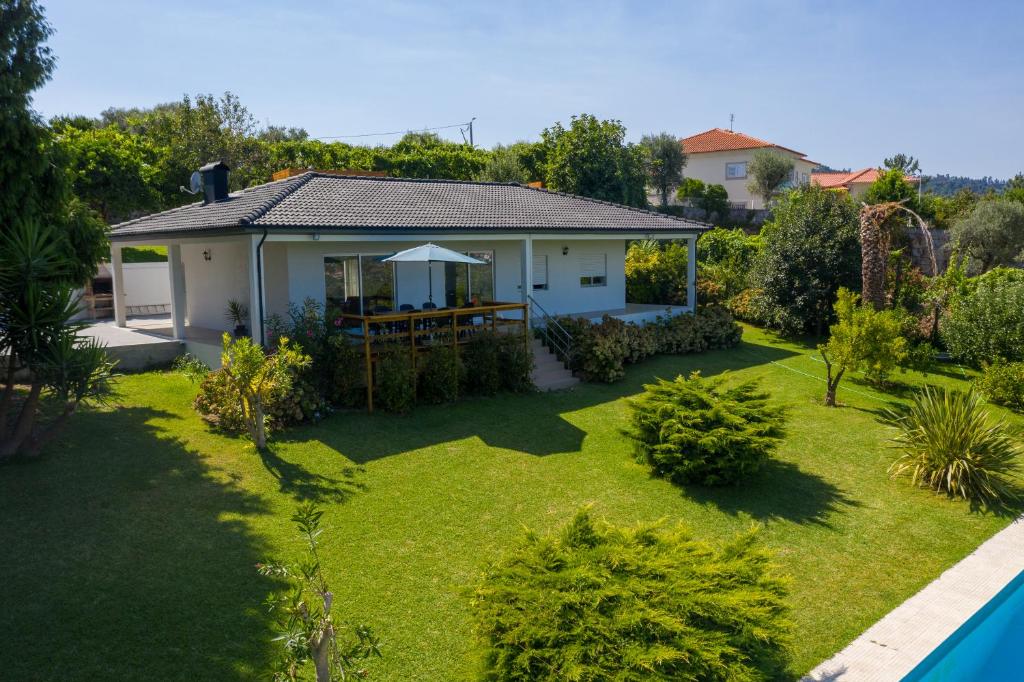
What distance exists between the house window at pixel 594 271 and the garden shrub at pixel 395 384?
33.2 feet

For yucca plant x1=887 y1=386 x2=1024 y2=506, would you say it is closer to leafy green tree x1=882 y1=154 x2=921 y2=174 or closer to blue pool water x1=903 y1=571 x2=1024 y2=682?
blue pool water x1=903 y1=571 x2=1024 y2=682

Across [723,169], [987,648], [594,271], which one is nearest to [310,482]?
[987,648]

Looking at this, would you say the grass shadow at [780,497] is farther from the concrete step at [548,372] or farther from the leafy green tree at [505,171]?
the leafy green tree at [505,171]

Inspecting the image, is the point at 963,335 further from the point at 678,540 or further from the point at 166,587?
the point at 166,587

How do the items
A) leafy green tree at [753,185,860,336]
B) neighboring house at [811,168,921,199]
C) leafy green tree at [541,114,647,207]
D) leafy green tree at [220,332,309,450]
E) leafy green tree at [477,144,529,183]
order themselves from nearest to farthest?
leafy green tree at [220,332,309,450]
leafy green tree at [753,185,860,336]
leafy green tree at [541,114,647,207]
leafy green tree at [477,144,529,183]
neighboring house at [811,168,921,199]

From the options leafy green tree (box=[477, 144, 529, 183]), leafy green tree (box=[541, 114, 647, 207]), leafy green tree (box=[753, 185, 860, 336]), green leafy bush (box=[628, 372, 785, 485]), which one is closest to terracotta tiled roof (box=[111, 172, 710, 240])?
leafy green tree (box=[753, 185, 860, 336])

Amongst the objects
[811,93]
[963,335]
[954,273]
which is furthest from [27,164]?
[954,273]

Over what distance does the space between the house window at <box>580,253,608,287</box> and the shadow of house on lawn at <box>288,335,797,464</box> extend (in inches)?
272

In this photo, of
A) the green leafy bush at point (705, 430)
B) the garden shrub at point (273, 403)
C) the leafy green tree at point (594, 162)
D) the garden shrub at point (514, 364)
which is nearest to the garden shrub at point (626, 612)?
the green leafy bush at point (705, 430)

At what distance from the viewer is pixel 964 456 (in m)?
10.6

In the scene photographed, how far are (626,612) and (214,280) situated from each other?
1737cm

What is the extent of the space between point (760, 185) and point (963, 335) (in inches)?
1435

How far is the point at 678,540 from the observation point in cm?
618

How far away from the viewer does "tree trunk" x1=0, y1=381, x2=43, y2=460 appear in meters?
10.4
